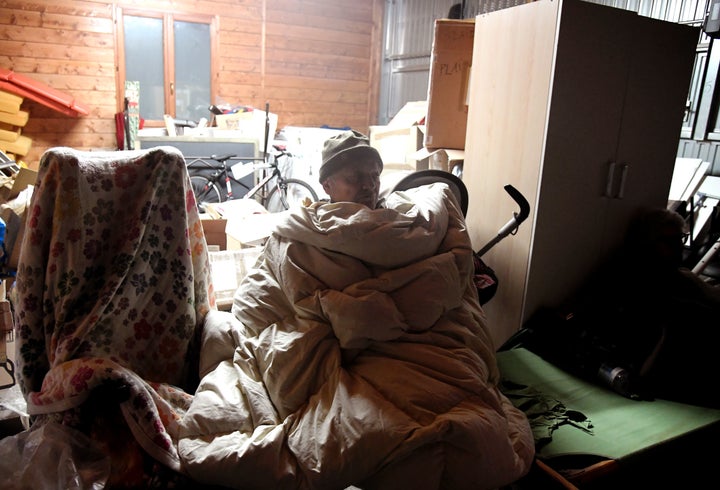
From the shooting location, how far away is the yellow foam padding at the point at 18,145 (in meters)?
5.25

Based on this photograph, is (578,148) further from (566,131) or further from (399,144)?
(399,144)

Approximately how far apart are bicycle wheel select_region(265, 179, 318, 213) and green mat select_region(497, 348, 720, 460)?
3448mm

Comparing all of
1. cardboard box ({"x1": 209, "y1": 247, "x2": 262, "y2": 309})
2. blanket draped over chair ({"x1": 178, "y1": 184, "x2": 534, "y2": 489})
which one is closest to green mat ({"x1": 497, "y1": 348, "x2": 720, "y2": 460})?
blanket draped over chair ({"x1": 178, "y1": 184, "x2": 534, "y2": 489})

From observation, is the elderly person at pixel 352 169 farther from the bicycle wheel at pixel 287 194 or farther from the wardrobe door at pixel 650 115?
the bicycle wheel at pixel 287 194

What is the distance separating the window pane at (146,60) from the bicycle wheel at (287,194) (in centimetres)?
199

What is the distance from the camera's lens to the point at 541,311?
7.38ft

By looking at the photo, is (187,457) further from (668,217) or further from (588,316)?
(668,217)

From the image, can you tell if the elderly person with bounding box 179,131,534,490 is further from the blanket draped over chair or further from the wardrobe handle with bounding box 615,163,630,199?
the wardrobe handle with bounding box 615,163,630,199

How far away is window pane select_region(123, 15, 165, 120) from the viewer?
598 centimetres

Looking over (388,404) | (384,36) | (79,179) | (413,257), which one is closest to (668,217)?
(413,257)

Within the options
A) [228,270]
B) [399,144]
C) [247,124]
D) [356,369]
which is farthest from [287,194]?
[356,369]

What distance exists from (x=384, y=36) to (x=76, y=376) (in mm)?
6683

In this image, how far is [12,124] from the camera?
5289 mm

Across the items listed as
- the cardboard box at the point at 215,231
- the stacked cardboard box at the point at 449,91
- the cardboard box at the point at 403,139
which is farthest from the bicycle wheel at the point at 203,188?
the stacked cardboard box at the point at 449,91
